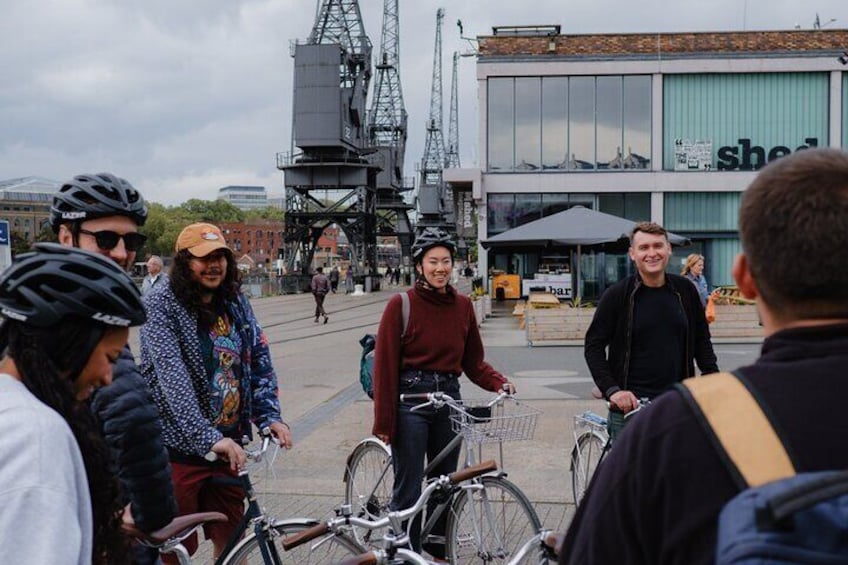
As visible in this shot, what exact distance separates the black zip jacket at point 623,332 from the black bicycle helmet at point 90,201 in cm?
277

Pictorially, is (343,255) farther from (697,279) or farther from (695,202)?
(697,279)

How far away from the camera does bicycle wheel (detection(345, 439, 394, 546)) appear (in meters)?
5.41

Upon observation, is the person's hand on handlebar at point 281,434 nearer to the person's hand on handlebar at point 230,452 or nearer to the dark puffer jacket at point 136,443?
the person's hand on handlebar at point 230,452

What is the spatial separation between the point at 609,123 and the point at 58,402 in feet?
110

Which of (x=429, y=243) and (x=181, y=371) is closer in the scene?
(x=181, y=371)

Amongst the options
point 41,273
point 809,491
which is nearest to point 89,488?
point 41,273

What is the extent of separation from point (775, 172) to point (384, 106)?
99.2 meters

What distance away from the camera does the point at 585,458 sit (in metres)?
5.89

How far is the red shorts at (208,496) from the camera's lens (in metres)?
3.84

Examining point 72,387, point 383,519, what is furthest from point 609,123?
point 72,387

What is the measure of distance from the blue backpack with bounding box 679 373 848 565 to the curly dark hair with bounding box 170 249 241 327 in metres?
3.01

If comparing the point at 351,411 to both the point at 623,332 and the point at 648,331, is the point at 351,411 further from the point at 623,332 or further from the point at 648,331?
the point at 648,331

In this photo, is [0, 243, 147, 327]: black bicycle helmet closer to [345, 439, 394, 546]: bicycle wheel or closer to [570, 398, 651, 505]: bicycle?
[345, 439, 394, 546]: bicycle wheel

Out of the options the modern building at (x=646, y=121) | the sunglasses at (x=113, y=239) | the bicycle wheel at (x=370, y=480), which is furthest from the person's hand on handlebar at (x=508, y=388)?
the modern building at (x=646, y=121)
